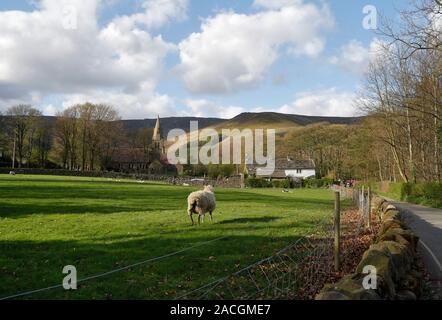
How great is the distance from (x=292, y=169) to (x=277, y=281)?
468 ft

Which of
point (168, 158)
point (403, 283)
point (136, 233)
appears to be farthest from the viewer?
point (168, 158)

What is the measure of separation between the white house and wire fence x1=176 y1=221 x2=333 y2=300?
13631cm

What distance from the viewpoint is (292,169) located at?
496ft

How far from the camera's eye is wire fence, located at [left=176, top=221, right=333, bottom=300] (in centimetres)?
892

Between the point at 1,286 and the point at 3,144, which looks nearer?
the point at 1,286

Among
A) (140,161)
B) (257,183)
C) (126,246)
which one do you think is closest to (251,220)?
(126,246)

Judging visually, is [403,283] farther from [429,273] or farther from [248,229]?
[248,229]

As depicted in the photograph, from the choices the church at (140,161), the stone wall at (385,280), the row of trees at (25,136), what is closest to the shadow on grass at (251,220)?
the stone wall at (385,280)

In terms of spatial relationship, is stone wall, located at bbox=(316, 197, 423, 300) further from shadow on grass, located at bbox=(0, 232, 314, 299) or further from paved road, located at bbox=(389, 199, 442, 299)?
shadow on grass, located at bbox=(0, 232, 314, 299)

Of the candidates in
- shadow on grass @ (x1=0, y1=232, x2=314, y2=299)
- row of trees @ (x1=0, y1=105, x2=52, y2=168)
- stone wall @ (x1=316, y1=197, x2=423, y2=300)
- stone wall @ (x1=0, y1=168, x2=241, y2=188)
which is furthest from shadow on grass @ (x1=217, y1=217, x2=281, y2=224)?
row of trees @ (x1=0, y1=105, x2=52, y2=168)

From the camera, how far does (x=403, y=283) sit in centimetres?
892

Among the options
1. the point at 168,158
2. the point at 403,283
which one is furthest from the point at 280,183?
the point at 403,283
